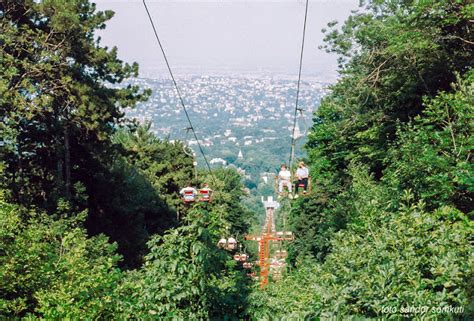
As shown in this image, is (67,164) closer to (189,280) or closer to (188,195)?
(188,195)

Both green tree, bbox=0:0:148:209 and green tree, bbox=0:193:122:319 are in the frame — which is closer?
green tree, bbox=0:193:122:319

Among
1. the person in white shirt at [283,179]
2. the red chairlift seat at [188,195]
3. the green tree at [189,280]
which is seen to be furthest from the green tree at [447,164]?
the person in white shirt at [283,179]

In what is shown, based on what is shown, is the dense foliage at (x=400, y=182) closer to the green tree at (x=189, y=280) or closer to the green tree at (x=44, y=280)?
the green tree at (x=189, y=280)

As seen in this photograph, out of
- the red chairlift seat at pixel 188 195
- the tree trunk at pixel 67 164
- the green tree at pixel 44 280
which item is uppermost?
the tree trunk at pixel 67 164

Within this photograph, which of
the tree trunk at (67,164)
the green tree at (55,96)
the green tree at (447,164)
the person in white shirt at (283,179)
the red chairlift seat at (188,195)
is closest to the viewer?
the green tree at (447,164)

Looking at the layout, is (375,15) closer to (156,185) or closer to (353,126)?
(353,126)

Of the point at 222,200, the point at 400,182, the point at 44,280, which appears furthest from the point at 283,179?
the point at 222,200

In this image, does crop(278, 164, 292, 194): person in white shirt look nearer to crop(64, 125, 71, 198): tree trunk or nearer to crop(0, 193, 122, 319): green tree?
crop(64, 125, 71, 198): tree trunk

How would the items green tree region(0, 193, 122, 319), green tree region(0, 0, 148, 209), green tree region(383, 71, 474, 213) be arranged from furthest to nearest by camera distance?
green tree region(0, 0, 148, 209)
green tree region(383, 71, 474, 213)
green tree region(0, 193, 122, 319)

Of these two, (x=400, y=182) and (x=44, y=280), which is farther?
(x=400, y=182)

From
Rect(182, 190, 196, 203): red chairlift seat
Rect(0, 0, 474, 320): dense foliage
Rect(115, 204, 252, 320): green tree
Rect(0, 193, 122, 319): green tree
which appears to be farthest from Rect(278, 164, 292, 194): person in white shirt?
Rect(115, 204, 252, 320): green tree

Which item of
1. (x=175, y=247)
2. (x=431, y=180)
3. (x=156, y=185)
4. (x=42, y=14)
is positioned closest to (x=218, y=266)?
(x=175, y=247)
